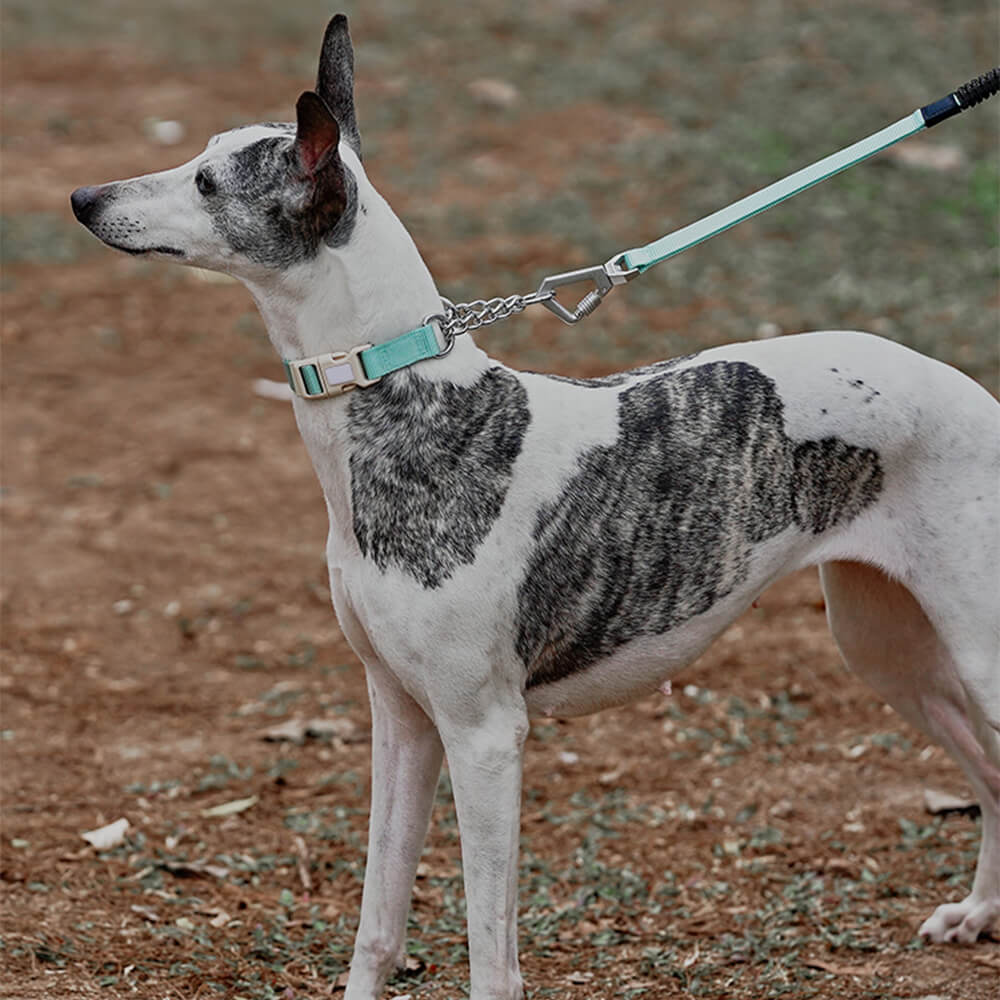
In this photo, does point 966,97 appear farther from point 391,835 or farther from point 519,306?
point 391,835

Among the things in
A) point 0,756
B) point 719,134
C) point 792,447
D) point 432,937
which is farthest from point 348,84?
point 719,134

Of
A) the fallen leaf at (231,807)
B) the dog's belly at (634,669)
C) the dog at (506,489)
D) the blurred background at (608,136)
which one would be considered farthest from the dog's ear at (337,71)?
the blurred background at (608,136)

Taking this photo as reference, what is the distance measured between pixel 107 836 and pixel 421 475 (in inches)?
90.2

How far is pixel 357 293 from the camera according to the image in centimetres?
359

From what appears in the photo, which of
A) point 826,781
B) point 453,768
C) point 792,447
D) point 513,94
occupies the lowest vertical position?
point 826,781

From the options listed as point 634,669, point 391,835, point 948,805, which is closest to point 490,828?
point 391,835

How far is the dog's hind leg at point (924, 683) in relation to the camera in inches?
170

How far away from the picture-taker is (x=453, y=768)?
12.2 ft

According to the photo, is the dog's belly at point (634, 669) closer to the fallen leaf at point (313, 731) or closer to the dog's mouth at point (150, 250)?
the dog's mouth at point (150, 250)

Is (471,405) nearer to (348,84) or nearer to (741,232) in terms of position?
(348,84)

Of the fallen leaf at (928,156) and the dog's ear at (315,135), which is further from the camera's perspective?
the fallen leaf at (928,156)

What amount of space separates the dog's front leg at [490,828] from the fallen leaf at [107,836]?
1907 millimetres

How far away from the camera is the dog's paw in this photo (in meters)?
4.63

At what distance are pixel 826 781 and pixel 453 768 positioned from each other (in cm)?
245
